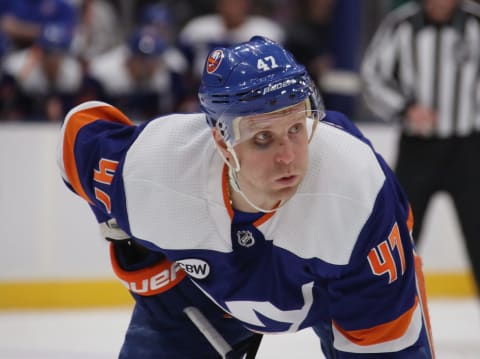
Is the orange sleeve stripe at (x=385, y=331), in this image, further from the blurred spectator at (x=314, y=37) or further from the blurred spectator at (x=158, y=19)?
the blurred spectator at (x=158, y=19)

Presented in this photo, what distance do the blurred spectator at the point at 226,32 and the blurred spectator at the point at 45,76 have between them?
2.02ft

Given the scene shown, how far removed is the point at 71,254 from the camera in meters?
4.50

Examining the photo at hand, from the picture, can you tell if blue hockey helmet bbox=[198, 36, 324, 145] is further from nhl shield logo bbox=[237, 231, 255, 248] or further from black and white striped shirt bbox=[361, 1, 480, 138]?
black and white striped shirt bbox=[361, 1, 480, 138]

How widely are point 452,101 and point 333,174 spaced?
2.44m

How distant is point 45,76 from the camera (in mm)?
4984

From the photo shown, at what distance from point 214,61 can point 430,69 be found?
248cm

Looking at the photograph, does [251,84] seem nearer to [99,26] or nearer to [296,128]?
[296,128]

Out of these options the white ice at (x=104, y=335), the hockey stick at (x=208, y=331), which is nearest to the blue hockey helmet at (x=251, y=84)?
the hockey stick at (x=208, y=331)

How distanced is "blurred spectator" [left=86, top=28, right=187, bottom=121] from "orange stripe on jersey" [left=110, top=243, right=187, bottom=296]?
2839mm

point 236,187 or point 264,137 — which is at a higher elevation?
point 264,137

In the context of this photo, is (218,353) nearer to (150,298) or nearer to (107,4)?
(150,298)

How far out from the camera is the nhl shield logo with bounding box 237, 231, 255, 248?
1.98m

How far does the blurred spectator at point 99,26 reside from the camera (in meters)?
5.48

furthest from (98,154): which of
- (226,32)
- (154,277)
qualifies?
(226,32)
